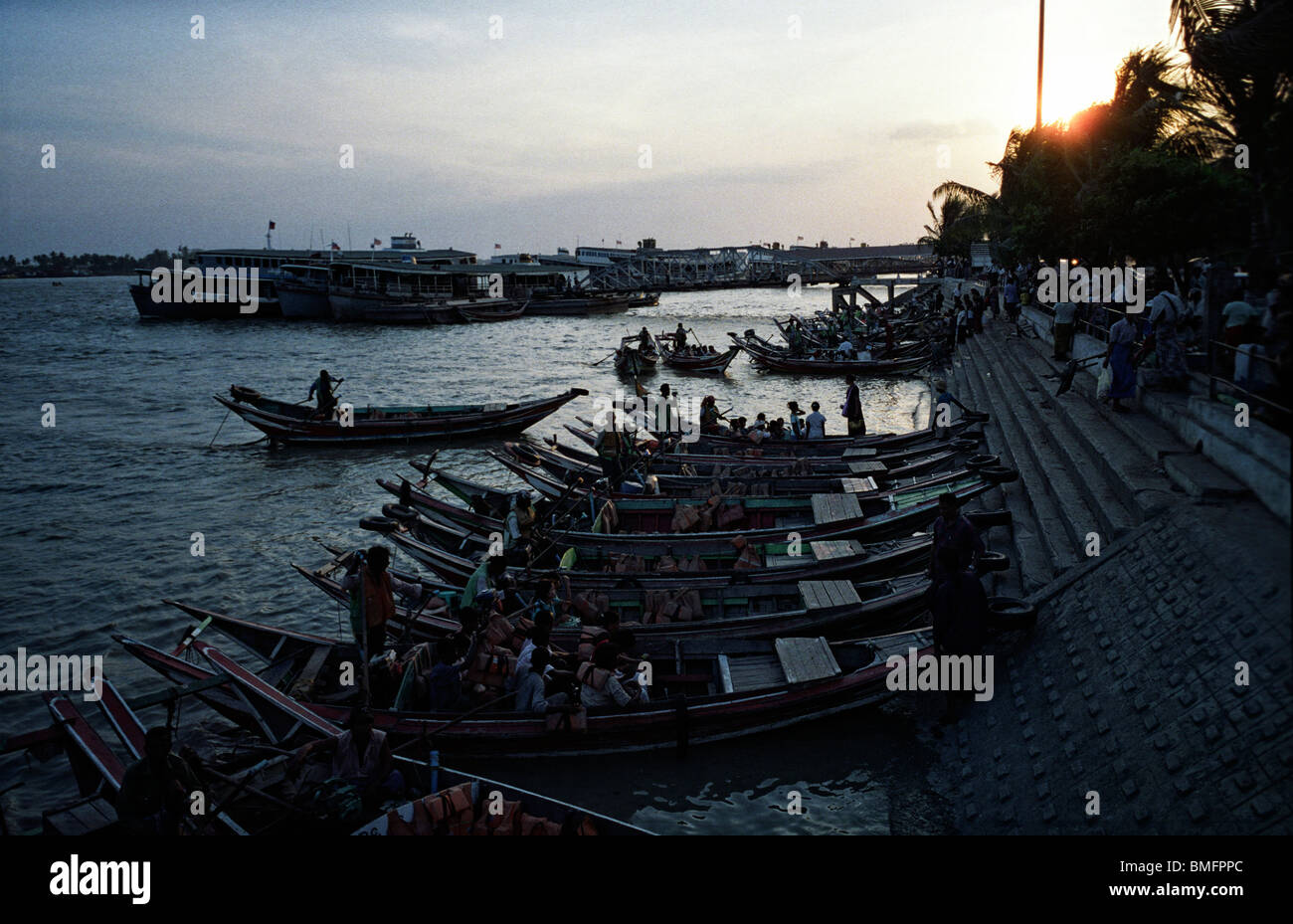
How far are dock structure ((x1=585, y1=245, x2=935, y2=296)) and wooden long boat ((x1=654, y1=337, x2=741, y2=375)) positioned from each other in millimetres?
65847

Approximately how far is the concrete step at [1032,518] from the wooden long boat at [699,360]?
63.6ft

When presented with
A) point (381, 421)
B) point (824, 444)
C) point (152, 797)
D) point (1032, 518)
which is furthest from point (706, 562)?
point (381, 421)

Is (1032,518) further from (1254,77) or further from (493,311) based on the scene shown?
(493,311)

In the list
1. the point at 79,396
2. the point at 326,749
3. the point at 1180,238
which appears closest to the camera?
the point at 326,749

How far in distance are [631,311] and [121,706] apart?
76.4 m

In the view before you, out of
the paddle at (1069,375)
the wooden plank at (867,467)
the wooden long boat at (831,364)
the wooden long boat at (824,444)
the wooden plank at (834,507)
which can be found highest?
the wooden long boat at (831,364)

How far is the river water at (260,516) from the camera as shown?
7.22 meters

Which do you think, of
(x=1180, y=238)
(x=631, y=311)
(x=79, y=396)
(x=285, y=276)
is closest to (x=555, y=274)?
(x=631, y=311)

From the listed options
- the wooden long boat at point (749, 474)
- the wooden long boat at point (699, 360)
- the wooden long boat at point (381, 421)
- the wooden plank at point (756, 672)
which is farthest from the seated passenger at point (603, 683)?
the wooden long boat at point (699, 360)

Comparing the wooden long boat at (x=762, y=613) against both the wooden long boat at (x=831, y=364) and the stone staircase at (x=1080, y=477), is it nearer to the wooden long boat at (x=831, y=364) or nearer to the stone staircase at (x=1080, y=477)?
the stone staircase at (x=1080, y=477)

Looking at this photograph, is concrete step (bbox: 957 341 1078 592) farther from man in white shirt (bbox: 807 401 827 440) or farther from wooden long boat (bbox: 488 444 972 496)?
man in white shirt (bbox: 807 401 827 440)

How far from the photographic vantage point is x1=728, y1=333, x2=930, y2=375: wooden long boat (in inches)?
1195

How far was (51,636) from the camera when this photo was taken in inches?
448
